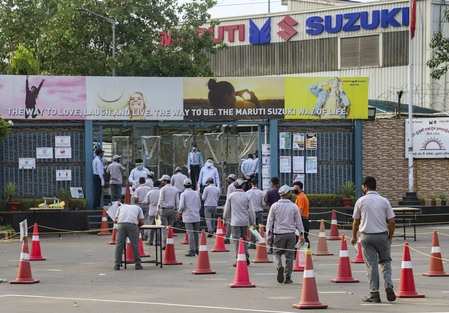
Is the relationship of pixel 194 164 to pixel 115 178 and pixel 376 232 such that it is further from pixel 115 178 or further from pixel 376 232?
pixel 376 232

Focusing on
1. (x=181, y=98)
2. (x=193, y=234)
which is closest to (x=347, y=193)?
(x=181, y=98)

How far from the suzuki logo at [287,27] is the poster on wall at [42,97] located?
31.2 metres

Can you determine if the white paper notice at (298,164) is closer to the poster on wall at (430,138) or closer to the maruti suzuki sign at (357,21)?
the poster on wall at (430,138)

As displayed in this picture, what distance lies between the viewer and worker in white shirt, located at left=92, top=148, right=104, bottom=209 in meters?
32.1

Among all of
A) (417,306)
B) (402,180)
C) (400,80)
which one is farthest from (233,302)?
(400,80)

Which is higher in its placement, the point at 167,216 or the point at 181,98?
the point at 181,98

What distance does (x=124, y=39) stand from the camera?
50250 millimetres

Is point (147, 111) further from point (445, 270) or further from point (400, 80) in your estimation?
point (400, 80)

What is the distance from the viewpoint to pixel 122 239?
68.7ft

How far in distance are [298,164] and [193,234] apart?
11457mm

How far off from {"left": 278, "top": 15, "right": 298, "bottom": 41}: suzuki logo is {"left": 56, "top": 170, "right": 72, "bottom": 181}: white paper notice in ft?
105

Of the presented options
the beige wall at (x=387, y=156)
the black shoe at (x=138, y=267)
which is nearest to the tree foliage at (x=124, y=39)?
the beige wall at (x=387, y=156)

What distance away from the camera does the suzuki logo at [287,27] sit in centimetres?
6206

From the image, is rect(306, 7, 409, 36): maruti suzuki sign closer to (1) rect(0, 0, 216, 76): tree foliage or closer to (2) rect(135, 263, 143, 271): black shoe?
(1) rect(0, 0, 216, 76): tree foliage
